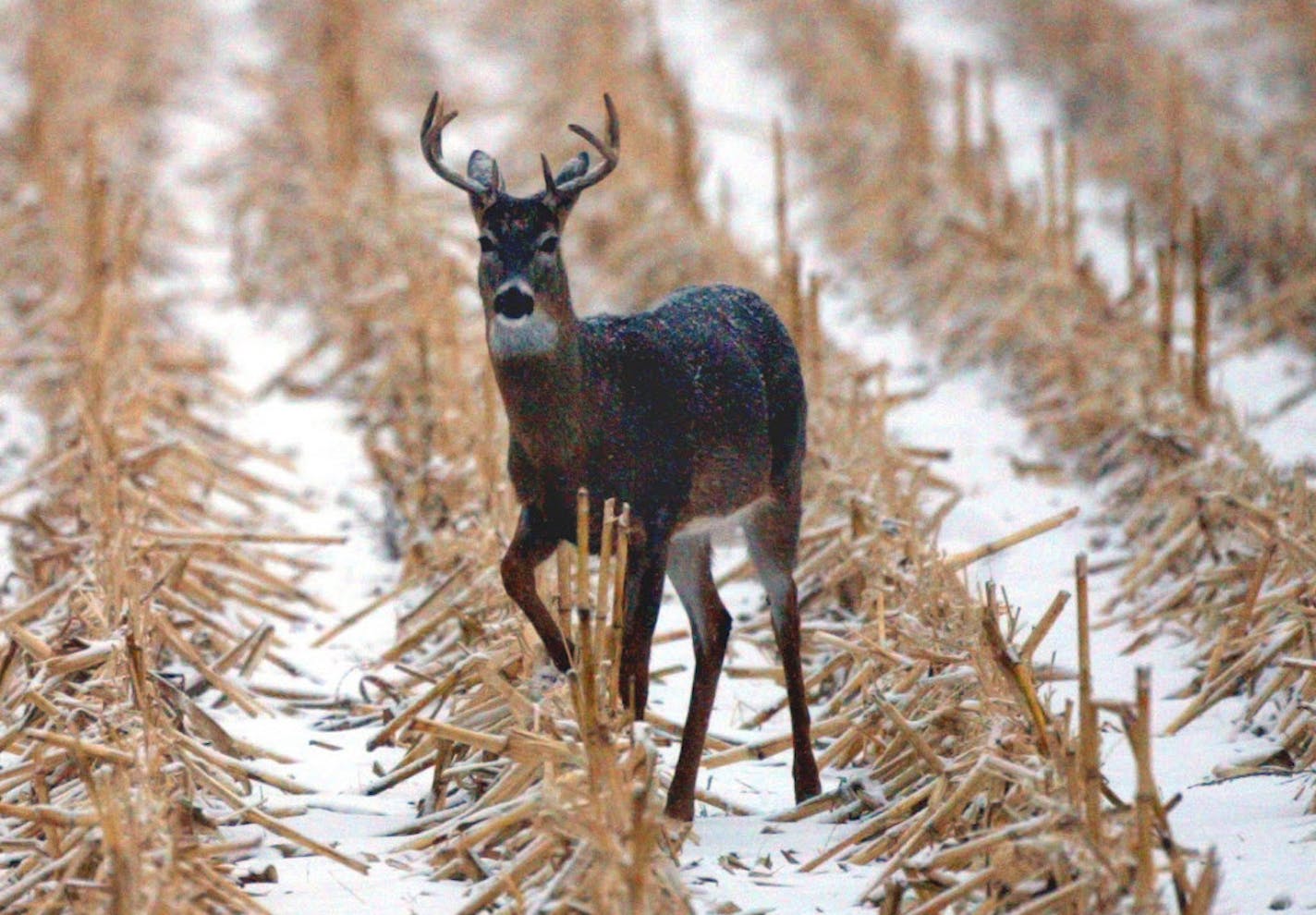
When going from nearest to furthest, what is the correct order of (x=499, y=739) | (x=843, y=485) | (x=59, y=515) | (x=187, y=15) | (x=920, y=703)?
(x=499, y=739) < (x=920, y=703) < (x=843, y=485) < (x=59, y=515) < (x=187, y=15)

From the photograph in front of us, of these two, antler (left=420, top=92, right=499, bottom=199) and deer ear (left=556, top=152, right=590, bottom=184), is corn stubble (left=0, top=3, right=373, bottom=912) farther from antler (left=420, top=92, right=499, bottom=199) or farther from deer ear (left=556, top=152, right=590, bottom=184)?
deer ear (left=556, top=152, right=590, bottom=184)

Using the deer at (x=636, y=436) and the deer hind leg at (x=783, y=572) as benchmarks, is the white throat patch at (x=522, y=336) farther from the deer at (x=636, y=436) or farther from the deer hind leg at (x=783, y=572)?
the deer hind leg at (x=783, y=572)

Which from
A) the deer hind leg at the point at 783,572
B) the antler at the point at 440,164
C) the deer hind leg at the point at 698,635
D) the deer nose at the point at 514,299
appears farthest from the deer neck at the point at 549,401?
the deer hind leg at the point at 783,572

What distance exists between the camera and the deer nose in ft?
18.1

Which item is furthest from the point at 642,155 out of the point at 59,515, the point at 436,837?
the point at 436,837

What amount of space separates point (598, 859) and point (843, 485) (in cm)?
336

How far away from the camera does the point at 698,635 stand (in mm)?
6336

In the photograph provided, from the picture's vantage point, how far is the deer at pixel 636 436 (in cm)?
570

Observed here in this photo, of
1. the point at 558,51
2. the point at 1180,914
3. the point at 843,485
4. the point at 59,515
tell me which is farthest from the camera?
the point at 558,51

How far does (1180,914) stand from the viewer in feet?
15.5

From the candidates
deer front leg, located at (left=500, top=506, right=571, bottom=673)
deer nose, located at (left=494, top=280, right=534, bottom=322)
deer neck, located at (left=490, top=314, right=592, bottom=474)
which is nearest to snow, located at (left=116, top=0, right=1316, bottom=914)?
deer front leg, located at (left=500, top=506, right=571, bottom=673)

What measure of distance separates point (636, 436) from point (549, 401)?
0.97 feet

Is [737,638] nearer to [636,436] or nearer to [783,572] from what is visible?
[783,572]

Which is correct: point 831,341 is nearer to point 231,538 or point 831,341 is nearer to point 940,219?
point 940,219
